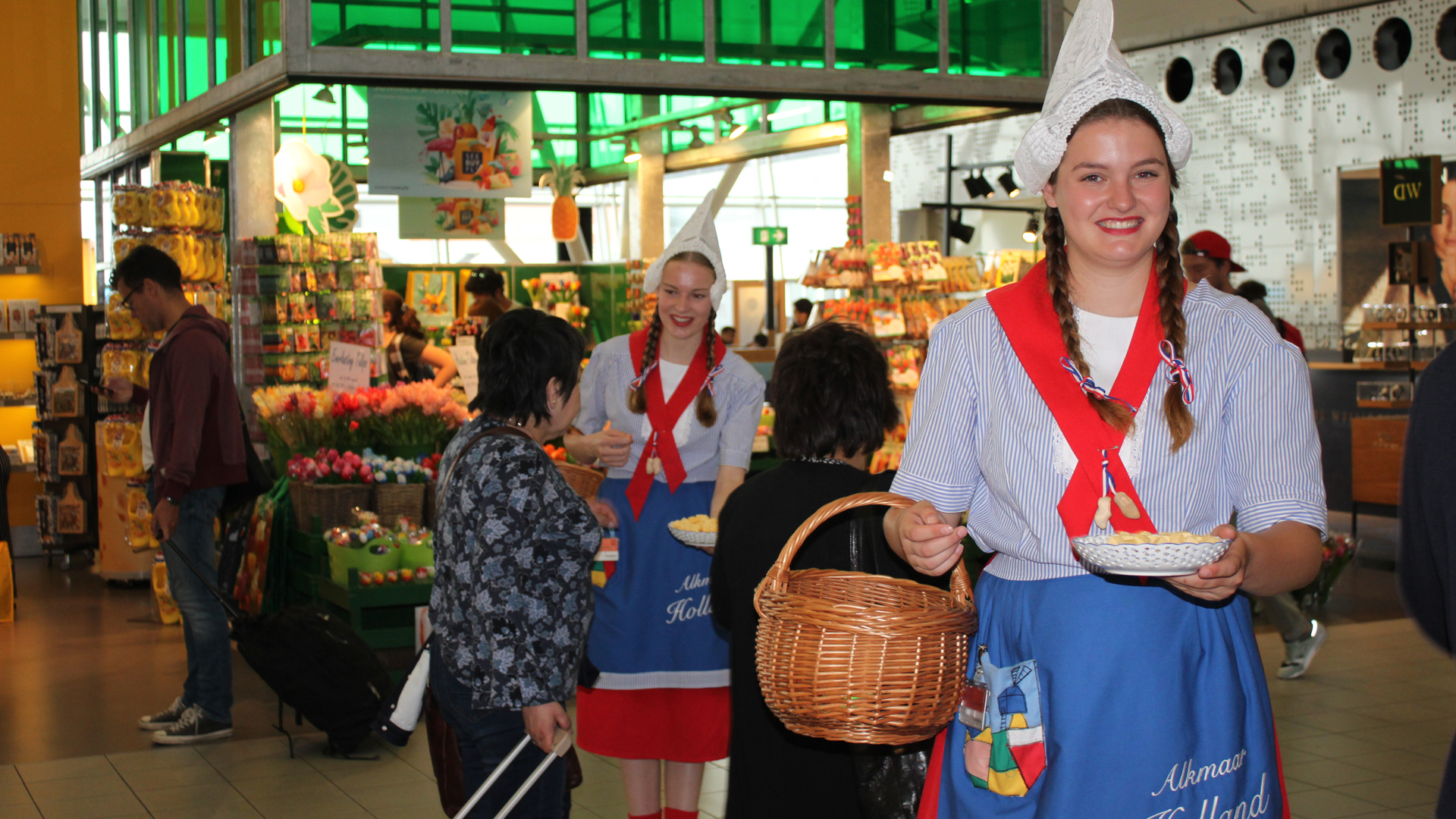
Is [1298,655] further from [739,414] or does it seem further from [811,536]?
[811,536]

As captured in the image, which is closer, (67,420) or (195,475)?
(195,475)

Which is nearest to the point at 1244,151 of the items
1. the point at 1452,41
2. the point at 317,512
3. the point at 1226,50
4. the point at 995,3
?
the point at 1226,50

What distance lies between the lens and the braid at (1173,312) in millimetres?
1646

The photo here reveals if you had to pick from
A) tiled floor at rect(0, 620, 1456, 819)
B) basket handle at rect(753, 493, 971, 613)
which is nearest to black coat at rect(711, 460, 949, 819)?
basket handle at rect(753, 493, 971, 613)

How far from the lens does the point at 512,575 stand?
246 cm

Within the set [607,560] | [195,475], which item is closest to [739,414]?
[607,560]

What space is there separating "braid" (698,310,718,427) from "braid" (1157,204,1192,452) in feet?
5.75

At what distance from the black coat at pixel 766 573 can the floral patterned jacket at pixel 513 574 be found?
0.96ft

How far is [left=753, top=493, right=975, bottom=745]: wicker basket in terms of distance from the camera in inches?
68.1

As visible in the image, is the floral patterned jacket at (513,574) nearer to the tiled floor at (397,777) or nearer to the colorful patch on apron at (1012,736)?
the colorful patch on apron at (1012,736)

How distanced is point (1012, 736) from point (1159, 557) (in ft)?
1.21

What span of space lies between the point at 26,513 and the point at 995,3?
805 cm

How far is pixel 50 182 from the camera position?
1017 centimetres

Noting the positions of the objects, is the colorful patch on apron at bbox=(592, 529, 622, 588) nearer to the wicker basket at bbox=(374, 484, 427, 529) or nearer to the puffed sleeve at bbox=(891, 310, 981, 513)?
the puffed sleeve at bbox=(891, 310, 981, 513)
